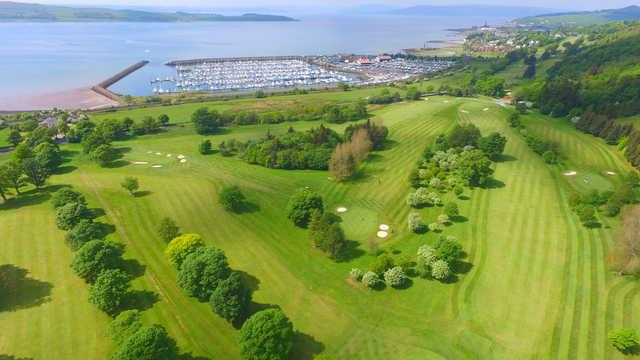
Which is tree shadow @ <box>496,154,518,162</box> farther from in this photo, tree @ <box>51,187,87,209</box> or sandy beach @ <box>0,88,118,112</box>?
sandy beach @ <box>0,88,118,112</box>

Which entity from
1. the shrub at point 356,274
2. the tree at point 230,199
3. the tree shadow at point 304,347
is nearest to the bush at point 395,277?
the shrub at point 356,274

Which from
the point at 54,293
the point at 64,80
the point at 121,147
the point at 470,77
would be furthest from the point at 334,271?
the point at 64,80

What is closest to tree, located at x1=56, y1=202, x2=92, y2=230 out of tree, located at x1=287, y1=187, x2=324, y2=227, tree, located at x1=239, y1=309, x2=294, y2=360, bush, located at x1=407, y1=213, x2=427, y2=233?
tree, located at x1=287, y1=187, x2=324, y2=227

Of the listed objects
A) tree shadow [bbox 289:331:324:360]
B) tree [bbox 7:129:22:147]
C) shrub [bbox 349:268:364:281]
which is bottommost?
tree shadow [bbox 289:331:324:360]

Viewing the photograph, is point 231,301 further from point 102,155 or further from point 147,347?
point 102,155

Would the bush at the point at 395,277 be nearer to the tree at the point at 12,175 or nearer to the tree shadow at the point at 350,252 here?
the tree shadow at the point at 350,252
